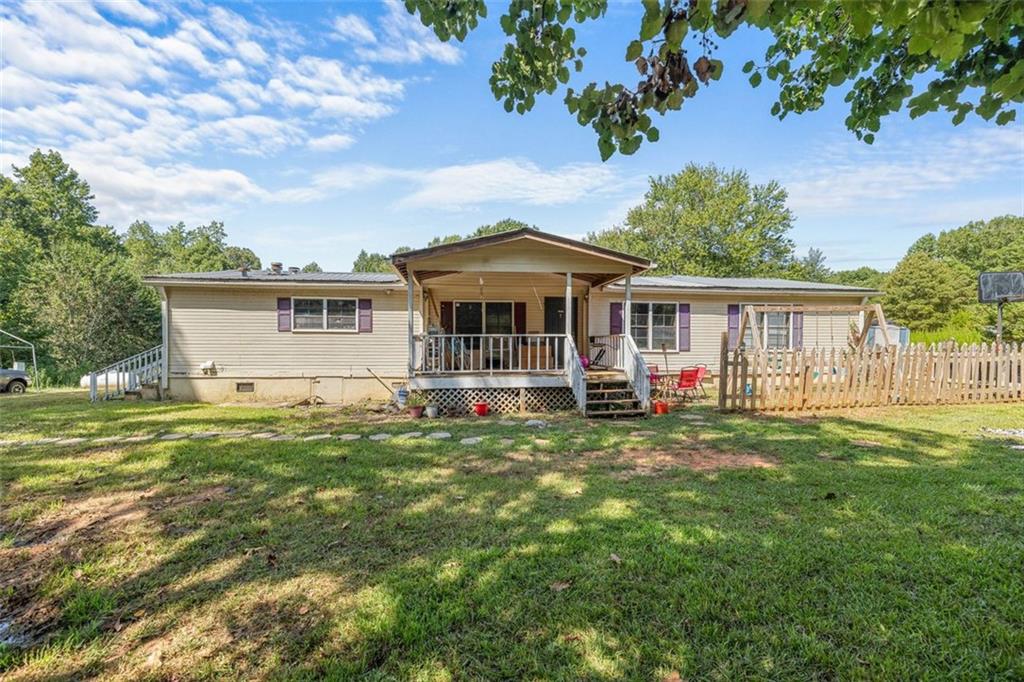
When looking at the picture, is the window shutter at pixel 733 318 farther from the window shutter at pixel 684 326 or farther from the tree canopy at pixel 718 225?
the tree canopy at pixel 718 225

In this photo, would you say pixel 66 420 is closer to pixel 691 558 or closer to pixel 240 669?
pixel 240 669

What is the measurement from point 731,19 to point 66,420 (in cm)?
1194

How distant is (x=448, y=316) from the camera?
13836mm

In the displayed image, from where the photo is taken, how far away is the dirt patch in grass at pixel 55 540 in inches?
102

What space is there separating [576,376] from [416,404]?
3491 millimetres

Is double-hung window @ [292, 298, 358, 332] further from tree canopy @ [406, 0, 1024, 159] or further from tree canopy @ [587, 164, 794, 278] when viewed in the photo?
tree canopy @ [587, 164, 794, 278]

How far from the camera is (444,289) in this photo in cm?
1339

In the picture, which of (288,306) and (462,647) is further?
(288,306)

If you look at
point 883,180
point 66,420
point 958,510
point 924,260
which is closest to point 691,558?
point 958,510

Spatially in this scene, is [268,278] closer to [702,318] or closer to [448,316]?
[448,316]

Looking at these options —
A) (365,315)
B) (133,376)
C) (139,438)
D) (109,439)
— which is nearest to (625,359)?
(365,315)

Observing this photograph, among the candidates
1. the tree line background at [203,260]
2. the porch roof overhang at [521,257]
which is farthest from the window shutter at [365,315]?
the tree line background at [203,260]

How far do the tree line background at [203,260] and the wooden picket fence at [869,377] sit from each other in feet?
42.1

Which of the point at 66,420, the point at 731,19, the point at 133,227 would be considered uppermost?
the point at 133,227
